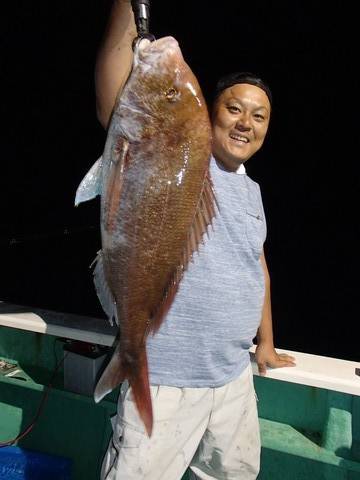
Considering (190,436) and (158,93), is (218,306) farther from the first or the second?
(158,93)

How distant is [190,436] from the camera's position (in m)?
1.78

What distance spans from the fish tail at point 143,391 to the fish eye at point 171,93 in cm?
98

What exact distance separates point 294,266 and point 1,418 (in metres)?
7.53

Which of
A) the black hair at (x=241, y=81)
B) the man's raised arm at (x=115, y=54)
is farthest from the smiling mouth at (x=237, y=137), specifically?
the man's raised arm at (x=115, y=54)

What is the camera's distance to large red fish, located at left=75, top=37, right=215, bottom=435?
4.57ft

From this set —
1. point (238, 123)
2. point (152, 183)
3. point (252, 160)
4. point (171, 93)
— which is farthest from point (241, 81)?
point (252, 160)

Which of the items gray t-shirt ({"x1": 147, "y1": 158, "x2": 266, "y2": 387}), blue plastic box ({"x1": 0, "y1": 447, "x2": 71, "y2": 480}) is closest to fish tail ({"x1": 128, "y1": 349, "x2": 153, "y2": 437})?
gray t-shirt ({"x1": 147, "y1": 158, "x2": 266, "y2": 387})

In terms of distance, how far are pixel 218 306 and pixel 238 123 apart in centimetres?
88

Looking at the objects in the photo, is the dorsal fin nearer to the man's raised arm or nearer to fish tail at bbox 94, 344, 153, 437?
fish tail at bbox 94, 344, 153, 437

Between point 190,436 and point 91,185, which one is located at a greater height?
point 91,185

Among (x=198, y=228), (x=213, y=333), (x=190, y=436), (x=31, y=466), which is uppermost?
(x=198, y=228)

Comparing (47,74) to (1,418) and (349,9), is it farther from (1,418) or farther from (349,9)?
(1,418)

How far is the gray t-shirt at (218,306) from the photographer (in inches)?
67.0

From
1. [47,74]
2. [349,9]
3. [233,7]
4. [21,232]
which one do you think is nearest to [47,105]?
[47,74]
